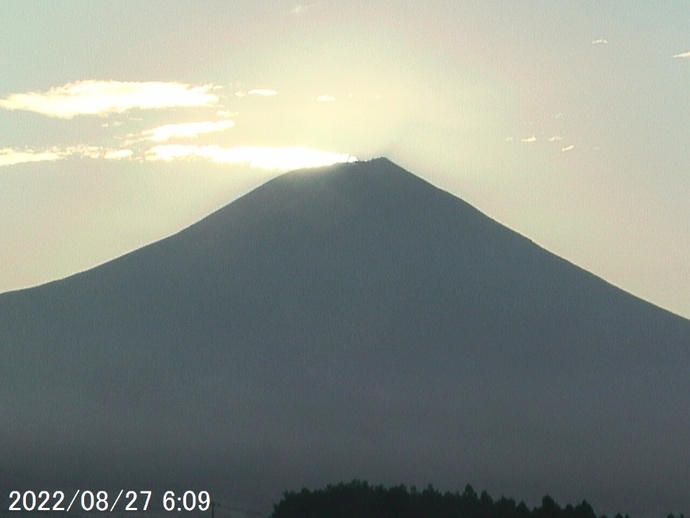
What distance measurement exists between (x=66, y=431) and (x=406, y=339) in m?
43.4

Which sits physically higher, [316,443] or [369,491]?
[316,443]

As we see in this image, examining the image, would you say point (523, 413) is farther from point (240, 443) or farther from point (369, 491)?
point (369, 491)

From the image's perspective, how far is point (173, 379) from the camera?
195 meters

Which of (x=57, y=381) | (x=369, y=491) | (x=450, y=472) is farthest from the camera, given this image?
(x=57, y=381)

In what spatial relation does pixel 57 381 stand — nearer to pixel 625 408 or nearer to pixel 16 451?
pixel 16 451

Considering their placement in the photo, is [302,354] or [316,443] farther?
[302,354]

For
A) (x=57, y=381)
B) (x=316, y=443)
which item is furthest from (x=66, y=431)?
(x=316, y=443)

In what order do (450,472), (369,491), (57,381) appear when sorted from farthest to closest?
(57,381) → (450,472) → (369,491)

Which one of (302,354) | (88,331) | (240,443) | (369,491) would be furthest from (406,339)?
(369,491)

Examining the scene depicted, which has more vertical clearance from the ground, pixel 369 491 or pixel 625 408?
pixel 625 408

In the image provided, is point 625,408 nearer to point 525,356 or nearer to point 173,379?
point 525,356

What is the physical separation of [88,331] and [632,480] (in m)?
70.8

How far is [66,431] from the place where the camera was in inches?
7121

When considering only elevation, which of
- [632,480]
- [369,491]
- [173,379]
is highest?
[173,379]
